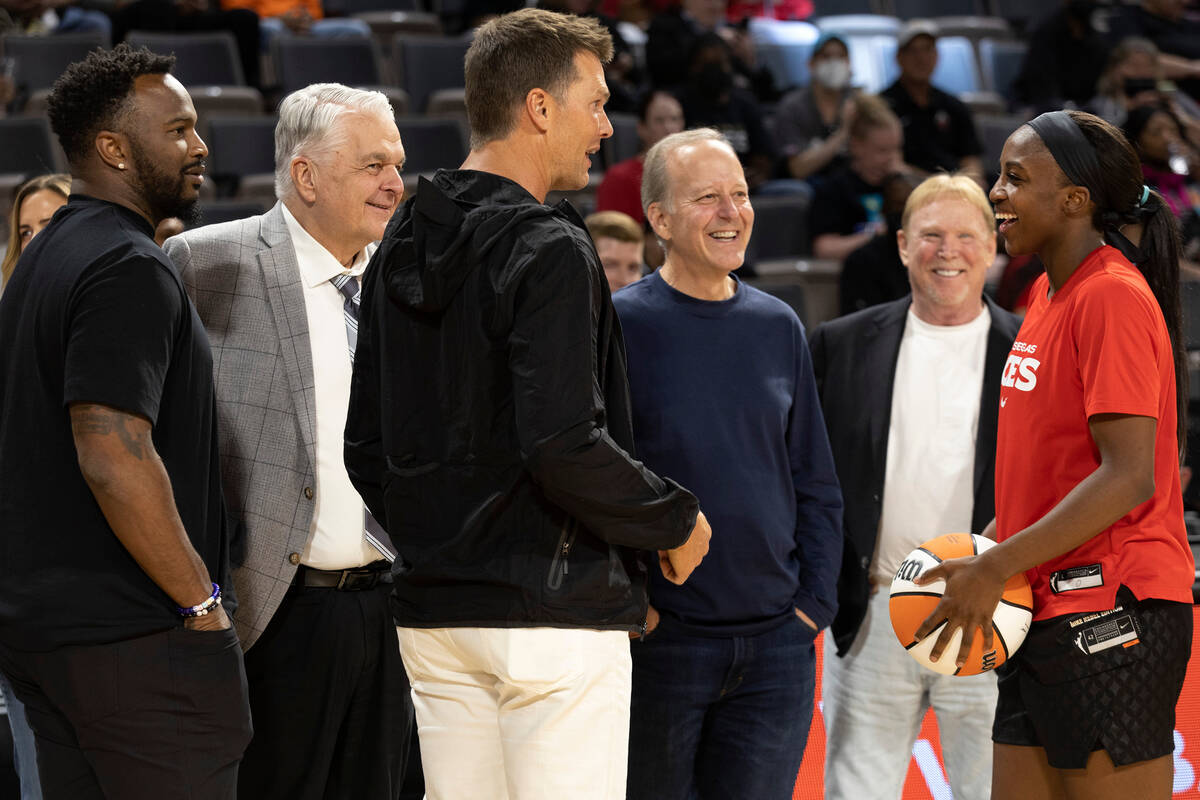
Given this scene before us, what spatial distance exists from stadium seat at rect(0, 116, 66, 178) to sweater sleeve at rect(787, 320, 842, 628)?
479cm

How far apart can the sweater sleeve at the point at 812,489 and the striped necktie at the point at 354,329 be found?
905 mm

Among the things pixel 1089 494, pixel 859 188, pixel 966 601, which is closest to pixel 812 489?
pixel 966 601

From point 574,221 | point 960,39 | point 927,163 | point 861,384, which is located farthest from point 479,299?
point 960,39

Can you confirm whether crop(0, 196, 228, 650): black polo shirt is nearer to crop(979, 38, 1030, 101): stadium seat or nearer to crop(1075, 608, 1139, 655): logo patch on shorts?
crop(1075, 608, 1139, 655): logo patch on shorts

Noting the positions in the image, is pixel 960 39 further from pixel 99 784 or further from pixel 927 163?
pixel 99 784

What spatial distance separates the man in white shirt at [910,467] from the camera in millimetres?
3213

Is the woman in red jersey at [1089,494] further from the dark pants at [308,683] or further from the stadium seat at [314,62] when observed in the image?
the stadium seat at [314,62]

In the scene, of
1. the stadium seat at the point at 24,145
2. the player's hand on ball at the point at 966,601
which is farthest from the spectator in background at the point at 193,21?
the player's hand on ball at the point at 966,601

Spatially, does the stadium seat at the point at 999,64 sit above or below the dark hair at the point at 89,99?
below

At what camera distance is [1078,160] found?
7.83 ft

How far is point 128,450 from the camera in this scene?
2.12 meters

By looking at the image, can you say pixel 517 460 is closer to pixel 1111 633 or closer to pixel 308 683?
pixel 308 683

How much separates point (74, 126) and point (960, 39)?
8924 mm

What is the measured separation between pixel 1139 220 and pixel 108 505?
75.8 inches
